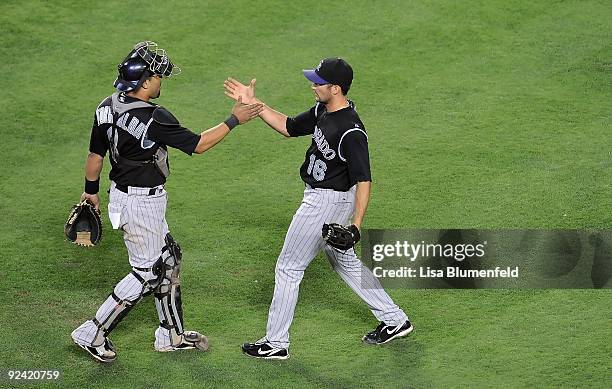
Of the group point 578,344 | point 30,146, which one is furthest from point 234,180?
point 578,344

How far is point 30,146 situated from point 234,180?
1961mm

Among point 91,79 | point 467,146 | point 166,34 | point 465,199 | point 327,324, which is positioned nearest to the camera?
point 327,324

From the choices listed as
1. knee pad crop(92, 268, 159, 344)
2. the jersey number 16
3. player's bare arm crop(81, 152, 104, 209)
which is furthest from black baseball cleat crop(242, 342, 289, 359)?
player's bare arm crop(81, 152, 104, 209)

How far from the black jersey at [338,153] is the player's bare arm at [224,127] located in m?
0.43

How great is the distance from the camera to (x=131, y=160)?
735 cm

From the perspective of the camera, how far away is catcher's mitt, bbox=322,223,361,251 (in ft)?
23.8

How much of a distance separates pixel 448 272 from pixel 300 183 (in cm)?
194

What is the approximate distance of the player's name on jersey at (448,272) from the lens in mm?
8594

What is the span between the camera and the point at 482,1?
42.4 ft

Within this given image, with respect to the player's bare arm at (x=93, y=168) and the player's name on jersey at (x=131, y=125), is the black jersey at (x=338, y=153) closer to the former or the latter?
the player's name on jersey at (x=131, y=125)

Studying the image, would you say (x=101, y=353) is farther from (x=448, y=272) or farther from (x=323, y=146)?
(x=448, y=272)

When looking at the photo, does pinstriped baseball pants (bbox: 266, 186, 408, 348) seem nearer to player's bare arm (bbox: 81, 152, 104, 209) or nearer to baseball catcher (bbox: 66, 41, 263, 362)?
baseball catcher (bbox: 66, 41, 263, 362)

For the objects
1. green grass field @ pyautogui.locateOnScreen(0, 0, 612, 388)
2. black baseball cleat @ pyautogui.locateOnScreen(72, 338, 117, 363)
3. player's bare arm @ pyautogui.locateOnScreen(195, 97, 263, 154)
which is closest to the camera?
player's bare arm @ pyautogui.locateOnScreen(195, 97, 263, 154)

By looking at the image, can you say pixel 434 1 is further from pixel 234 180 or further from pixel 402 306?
pixel 402 306
